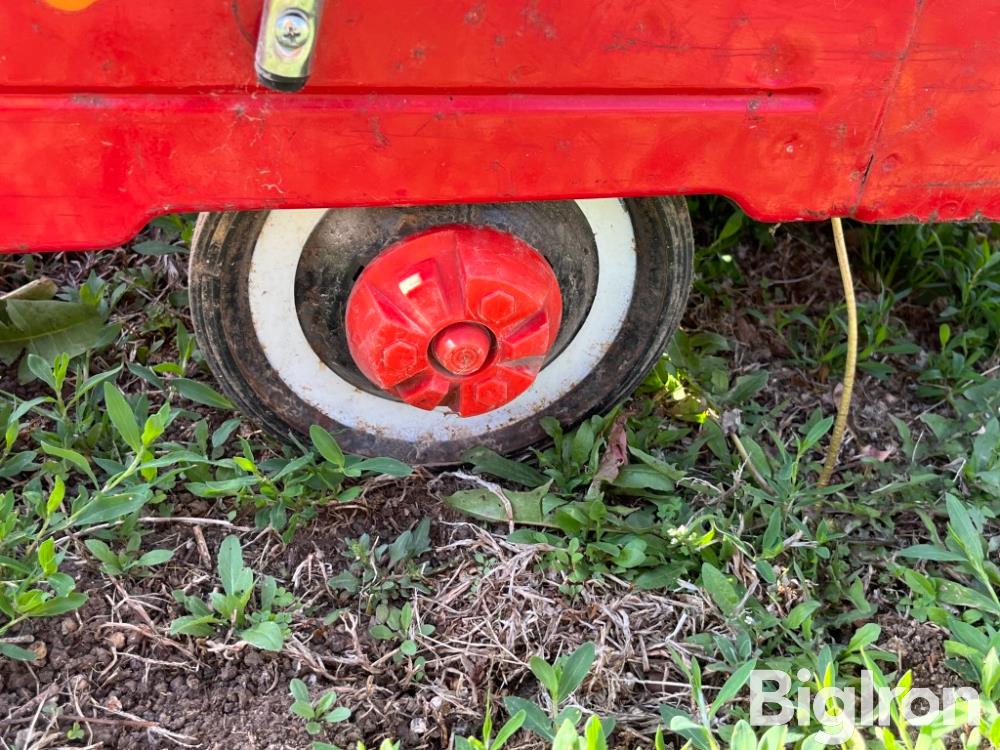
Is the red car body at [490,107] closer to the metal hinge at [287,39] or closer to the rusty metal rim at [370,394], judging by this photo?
the metal hinge at [287,39]

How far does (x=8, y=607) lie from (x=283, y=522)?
0.42 metres

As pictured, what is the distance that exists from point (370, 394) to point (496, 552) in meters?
0.36

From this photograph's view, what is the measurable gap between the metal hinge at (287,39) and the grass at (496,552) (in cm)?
61

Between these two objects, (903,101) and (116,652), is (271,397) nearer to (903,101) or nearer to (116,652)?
(116,652)

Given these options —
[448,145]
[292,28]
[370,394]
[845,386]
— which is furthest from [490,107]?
[845,386]

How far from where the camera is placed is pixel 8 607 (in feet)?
4.69

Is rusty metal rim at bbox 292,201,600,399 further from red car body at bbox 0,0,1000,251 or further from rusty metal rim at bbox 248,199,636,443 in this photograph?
red car body at bbox 0,0,1000,251

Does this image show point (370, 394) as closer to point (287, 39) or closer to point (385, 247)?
point (385, 247)

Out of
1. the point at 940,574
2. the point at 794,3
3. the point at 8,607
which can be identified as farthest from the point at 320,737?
the point at 794,3

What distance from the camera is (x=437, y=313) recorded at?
1497 millimetres

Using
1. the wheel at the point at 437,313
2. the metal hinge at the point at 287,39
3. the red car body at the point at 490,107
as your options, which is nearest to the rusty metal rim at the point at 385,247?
the wheel at the point at 437,313

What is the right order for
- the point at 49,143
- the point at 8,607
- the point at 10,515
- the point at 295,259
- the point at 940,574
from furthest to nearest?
1. the point at 940,574
2. the point at 295,259
3. the point at 10,515
4. the point at 8,607
5. the point at 49,143

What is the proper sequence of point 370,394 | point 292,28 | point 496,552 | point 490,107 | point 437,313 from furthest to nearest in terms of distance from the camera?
point 370,394, point 496,552, point 437,313, point 490,107, point 292,28

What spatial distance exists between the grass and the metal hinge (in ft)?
2.01
